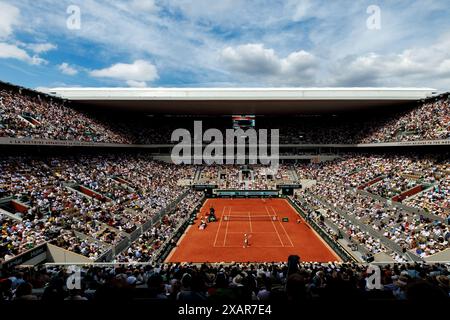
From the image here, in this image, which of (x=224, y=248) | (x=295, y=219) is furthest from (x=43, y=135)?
(x=295, y=219)

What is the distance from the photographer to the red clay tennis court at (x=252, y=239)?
69.8 feet

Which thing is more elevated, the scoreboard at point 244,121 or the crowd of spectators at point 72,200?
the scoreboard at point 244,121

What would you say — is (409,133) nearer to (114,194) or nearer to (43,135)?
(114,194)

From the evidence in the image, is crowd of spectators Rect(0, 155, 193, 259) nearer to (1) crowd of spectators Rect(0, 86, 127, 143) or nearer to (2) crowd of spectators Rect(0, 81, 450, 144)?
(1) crowd of spectators Rect(0, 86, 127, 143)

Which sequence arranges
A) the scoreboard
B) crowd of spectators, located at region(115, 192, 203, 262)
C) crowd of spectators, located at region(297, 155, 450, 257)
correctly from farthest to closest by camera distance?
1. the scoreboard
2. crowd of spectators, located at region(115, 192, 203, 262)
3. crowd of spectators, located at region(297, 155, 450, 257)

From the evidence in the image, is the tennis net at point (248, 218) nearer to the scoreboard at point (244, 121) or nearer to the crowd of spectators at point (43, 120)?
the crowd of spectators at point (43, 120)

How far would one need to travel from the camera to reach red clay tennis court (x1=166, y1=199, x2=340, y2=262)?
69.8 ft

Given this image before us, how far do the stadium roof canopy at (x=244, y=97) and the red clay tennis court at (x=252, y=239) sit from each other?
54.1ft

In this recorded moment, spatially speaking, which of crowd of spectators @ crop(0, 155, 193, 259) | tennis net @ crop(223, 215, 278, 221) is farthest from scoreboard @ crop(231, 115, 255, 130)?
tennis net @ crop(223, 215, 278, 221)

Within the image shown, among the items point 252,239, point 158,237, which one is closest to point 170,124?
point 252,239

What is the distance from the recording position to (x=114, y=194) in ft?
94.2

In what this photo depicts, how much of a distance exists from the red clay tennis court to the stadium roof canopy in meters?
16.5

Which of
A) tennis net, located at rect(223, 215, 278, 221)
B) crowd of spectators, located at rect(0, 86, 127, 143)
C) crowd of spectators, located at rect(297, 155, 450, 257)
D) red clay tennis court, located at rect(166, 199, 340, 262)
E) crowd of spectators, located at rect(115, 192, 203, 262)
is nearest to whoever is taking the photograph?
crowd of spectators, located at rect(297, 155, 450, 257)

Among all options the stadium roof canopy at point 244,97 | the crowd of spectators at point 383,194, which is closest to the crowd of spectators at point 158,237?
the crowd of spectators at point 383,194
